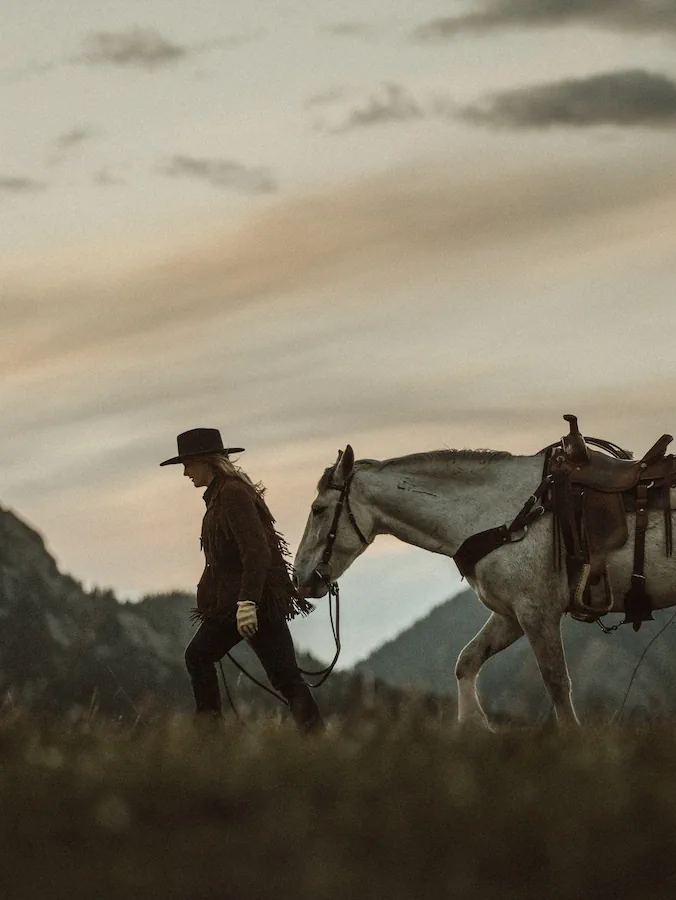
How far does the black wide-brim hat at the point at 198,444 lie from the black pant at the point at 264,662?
1.12 meters

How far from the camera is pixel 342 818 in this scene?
6324 mm

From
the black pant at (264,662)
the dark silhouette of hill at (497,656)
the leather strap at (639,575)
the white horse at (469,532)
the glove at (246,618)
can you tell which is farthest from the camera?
the dark silhouette of hill at (497,656)

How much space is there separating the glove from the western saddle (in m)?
2.40

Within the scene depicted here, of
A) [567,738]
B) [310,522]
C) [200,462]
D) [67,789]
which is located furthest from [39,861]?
[310,522]

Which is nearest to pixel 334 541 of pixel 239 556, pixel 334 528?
pixel 334 528

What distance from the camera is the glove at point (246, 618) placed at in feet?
29.3

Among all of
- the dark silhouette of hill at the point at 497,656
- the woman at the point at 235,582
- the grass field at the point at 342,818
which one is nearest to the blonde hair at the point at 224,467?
the woman at the point at 235,582

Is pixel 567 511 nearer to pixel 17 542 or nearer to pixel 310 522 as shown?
pixel 310 522

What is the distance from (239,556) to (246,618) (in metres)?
0.76

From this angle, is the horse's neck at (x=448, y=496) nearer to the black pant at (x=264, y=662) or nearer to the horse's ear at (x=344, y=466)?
the horse's ear at (x=344, y=466)

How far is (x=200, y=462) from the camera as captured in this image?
9.70m

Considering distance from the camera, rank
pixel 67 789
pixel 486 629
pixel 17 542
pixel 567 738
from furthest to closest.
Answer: pixel 17 542 < pixel 486 629 < pixel 567 738 < pixel 67 789

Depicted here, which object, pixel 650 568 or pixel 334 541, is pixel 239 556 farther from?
pixel 650 568

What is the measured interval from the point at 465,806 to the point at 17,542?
5041 centimetres
